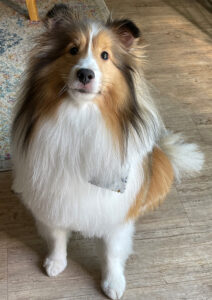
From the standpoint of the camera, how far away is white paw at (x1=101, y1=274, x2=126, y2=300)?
156cm

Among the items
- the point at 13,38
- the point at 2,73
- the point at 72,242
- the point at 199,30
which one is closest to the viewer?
the point at 72,242

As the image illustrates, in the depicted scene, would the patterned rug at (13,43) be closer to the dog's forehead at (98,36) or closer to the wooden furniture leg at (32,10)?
the wooden furniture leg at (32,10)

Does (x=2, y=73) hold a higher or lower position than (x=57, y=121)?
lower

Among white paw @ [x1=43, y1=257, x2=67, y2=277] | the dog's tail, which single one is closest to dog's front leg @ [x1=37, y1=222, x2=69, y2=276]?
white paw @ [x1=43, y1=257, x2=67, y2=277]

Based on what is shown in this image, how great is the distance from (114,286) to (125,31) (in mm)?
1091

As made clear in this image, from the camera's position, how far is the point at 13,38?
9.00 feet

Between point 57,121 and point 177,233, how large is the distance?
101 cm

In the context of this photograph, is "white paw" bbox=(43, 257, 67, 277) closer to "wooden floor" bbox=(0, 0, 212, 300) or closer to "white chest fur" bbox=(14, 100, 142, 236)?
"wooden floor" bbox=(0, 0, 212, 300)

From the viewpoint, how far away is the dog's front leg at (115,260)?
1470 mm

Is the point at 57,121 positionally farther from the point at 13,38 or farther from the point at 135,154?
the point at 13,38

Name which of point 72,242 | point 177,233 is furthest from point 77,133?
point 177,233

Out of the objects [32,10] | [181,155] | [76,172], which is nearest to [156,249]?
[181,155]

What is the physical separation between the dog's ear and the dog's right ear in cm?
15

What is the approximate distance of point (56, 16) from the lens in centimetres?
118
